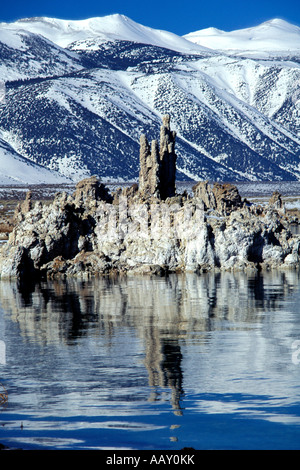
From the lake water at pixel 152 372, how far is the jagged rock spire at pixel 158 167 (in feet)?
169

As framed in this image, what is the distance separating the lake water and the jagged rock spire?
5141 centimetres

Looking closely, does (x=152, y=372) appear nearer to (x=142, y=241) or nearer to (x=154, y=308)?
(x=154, y=308)

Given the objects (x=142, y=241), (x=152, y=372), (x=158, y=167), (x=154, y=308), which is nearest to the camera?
(x=152, y=372)

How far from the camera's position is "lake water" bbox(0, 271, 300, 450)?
31109 mm

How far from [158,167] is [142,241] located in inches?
1089

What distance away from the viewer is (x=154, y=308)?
64.5 metres

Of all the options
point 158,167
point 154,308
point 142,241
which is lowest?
point 154,308

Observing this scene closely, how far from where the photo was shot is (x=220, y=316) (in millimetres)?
59844

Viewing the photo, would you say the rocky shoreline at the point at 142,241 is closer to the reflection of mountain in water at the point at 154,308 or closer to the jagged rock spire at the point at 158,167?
the reflection of mountain in water at the point at 154,308

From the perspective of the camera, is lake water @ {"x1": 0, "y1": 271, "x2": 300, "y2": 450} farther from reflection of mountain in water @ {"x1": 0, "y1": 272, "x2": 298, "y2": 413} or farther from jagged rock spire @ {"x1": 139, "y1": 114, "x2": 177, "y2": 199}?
jagged rock spire @ {"x1": 139, "y1": 114, "x2": 177, "y2": 199}

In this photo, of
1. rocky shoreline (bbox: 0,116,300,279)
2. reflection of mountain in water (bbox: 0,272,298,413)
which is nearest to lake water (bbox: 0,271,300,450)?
reflection of mountain in water (bbox: 0,272,298,413)

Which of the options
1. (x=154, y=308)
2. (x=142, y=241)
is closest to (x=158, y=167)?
(x=142, y=241)
